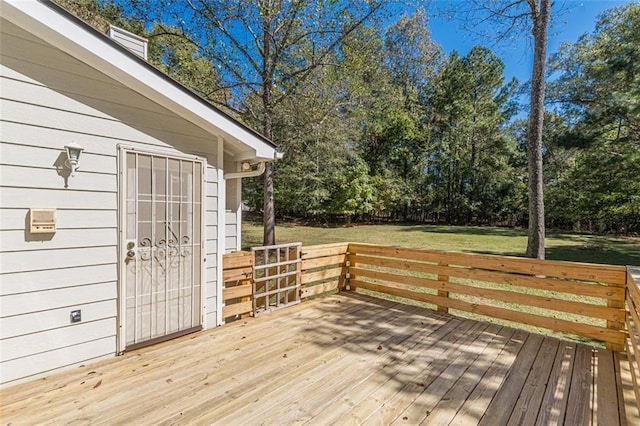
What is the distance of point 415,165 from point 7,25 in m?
23.0

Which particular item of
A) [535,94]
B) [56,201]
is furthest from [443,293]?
[56,201]

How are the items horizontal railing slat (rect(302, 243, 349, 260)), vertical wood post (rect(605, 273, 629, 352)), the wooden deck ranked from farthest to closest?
horizontal railing slat (rect(302, 243, 349, 260))
vertical wood post (rect(605, 273, 629, 352))
the wooden deck

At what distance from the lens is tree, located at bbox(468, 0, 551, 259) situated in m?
5.46

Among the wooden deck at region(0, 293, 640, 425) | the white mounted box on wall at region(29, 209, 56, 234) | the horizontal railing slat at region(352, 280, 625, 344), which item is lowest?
the wooden deck at region(0, 293, 640, 425)

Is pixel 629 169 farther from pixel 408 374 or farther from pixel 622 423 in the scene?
pixel 408 374

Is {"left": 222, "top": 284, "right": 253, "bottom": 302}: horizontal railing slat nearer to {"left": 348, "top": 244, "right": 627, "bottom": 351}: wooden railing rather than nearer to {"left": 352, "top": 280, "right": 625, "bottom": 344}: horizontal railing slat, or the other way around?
{"left": 348, "top": 244, "right": 627, "bottom": 351}: wooden railing

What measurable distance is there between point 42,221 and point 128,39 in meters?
2.37

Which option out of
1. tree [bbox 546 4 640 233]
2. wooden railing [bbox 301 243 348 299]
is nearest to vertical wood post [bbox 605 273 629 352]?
wooden railing [bbox 301 243 348 299]

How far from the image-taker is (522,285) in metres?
3.75

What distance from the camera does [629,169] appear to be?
9.80 metres

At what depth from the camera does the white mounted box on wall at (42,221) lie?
94.7 inches

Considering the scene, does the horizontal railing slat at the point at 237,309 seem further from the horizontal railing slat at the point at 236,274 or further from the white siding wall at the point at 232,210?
the white siding wall at the point at 232,210

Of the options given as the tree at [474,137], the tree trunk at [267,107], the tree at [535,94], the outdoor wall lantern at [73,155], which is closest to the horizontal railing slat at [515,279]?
the tree at [535,94]

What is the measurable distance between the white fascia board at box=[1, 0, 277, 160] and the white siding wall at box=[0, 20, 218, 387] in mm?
91
